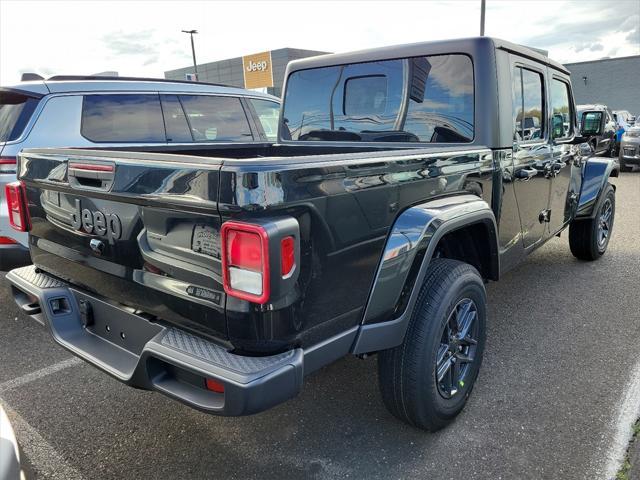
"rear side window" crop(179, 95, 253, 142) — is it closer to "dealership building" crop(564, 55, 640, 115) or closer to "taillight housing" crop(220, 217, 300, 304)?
"taillight housing" crop(220, 217, 300, 304)

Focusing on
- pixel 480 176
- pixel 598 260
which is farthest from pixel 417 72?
pixel 598 260

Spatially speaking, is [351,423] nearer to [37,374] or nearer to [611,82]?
[37,374]

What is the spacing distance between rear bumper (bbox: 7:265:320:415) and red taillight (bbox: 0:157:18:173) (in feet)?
5.96

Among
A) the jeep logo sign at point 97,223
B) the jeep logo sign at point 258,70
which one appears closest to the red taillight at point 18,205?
the jeep logo sign at point 97,223

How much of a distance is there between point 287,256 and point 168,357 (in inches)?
23.0

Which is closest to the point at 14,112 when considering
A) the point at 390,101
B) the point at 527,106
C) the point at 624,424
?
the point at 390,101

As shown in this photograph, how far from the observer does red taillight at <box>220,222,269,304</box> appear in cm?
160

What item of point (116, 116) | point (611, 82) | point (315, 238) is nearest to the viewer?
point (315, 238)

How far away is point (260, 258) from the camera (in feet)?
5.26

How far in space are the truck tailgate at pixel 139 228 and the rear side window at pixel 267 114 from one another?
4.07 meters

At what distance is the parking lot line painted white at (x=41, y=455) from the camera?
7.72 feet

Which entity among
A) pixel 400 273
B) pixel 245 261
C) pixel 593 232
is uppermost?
pixel 245 261

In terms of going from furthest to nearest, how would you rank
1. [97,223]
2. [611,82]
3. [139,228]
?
[611,82] < [97,223] < [139,228]

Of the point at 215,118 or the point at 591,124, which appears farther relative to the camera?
the point at 215,118
